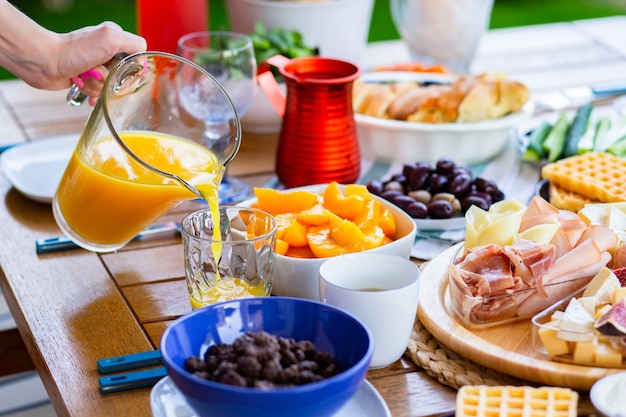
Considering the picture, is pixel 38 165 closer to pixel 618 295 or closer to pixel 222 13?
pixel 618 295

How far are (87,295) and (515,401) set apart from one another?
0.72 metres

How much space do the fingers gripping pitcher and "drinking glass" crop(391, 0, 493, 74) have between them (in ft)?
3.31

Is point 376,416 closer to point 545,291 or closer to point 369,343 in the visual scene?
point 369,343

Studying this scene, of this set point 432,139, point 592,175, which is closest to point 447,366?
point 592,175

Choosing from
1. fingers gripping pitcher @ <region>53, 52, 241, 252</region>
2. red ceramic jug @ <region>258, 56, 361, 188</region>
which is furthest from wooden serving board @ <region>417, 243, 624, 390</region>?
red ceramic jug @ <region>258, 56, 361, 188</region>

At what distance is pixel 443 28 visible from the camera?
245cm

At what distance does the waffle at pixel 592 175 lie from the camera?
1.66m

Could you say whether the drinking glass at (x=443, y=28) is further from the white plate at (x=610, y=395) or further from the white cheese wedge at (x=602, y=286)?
the white plate at (x=610, y=395)

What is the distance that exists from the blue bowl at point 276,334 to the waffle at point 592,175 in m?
0.76

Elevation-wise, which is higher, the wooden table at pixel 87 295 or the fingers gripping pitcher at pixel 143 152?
the fingers gripping pitcher at pixel 143 152

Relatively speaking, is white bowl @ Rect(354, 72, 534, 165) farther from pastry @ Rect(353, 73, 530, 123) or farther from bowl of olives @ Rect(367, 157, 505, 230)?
bowl of olives @ Rect(367, 157, 505, 230)

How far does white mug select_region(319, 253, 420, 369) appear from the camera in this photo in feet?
3.90

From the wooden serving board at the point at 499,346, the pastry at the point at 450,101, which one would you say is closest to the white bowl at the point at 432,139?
the pastry at the point at 450,101

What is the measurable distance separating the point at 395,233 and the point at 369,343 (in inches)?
18.1
